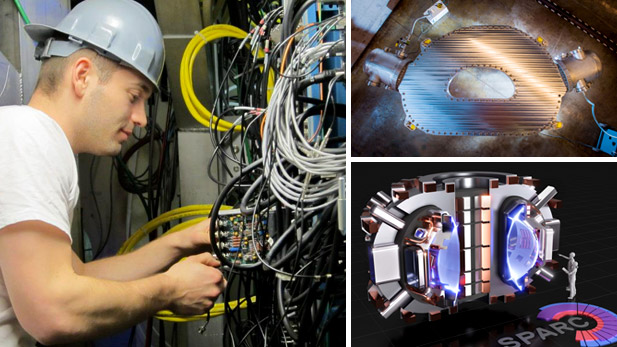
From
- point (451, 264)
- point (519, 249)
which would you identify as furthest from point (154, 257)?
point (519, 249)

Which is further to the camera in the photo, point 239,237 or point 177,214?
point 177,214

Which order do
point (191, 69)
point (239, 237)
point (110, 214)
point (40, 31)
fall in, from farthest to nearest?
point (110, 214) < point (191, 69) < point (239, 237) < point (40, 31)

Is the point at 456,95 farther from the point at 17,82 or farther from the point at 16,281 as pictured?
the point at 17,82

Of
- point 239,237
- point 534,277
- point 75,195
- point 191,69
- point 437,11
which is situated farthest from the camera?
point 191,69

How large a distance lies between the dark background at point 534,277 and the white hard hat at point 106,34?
93 cm

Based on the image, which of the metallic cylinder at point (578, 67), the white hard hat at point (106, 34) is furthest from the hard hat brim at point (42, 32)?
the metallic cylinder at point (578, 67)

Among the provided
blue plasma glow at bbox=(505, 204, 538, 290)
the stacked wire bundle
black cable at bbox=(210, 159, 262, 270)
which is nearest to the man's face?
black cable at bbox=(210, 159, 262, 270)

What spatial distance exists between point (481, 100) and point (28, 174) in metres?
1.07

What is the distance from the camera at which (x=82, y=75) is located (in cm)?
129

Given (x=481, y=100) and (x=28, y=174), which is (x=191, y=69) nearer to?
(x=28, y=174)

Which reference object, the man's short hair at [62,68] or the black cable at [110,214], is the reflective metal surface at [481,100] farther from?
the black cable at [110,214]

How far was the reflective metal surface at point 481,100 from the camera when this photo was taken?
0.83 meters

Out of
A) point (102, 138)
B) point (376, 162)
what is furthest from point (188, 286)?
point (376, 162)

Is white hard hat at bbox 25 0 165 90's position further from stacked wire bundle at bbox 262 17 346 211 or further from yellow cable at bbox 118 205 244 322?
yellow cable at bbox 118 205 244 322
